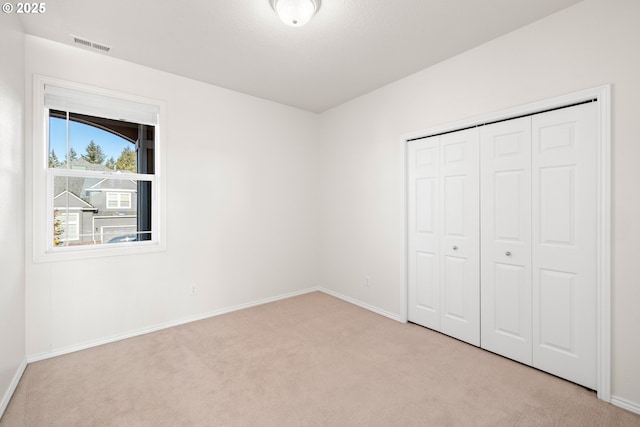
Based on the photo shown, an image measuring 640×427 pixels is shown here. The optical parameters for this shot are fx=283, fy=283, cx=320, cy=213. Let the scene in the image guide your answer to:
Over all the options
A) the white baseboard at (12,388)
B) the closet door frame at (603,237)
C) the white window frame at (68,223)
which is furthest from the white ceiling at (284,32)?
the white baseboard at (12,388)

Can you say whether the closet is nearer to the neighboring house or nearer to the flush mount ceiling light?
the flush mount ceiling light

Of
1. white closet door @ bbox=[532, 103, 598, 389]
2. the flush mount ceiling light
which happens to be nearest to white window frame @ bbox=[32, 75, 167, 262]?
the flush mount ceiling light

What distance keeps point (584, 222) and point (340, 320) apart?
8.02ft

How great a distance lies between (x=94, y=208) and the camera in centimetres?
284

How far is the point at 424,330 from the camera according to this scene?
3.08m

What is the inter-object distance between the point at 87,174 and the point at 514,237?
4018 millimetres

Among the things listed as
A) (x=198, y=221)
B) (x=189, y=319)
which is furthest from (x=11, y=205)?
(x=189, y=319)

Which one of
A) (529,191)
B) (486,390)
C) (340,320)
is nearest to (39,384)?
(340,320)

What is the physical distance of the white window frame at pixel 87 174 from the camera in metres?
2.48

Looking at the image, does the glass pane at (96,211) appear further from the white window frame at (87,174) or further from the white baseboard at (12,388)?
the white baseboard at (12,388)

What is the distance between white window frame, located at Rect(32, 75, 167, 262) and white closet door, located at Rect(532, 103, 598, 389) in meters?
3.64

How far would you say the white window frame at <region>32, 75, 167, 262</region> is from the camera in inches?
97.6

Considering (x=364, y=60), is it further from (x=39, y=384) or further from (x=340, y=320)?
(x=39, y=384)

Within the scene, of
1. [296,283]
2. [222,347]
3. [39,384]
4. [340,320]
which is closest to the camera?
[39,384]
